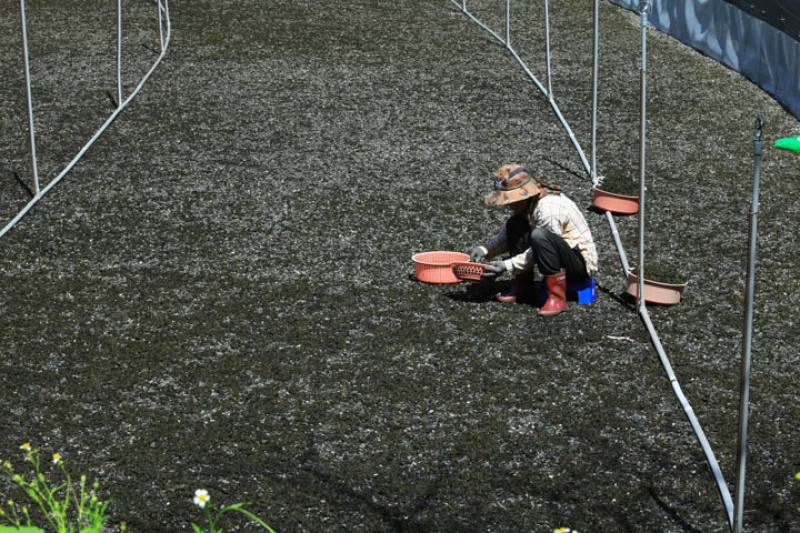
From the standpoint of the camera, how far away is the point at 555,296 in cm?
726

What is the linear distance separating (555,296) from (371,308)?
1.21 m

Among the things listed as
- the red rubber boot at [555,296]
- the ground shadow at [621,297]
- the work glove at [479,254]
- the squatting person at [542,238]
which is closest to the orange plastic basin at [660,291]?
the ground shadow at [621,297]

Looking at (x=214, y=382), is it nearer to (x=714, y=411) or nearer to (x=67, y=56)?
(x=714, y=411)

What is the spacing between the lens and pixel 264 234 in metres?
8.76

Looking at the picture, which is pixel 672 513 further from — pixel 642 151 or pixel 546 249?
pixel 642 151

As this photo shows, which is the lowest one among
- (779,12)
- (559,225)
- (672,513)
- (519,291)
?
(672,513)

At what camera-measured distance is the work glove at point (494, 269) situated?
710 cm

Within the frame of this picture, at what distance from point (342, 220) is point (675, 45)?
7.04m

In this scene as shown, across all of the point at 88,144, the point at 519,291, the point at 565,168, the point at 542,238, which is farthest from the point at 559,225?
the point at 88,144

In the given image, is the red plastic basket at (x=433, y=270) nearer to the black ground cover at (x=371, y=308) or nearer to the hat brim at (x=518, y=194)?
the black ground cover at (x=371, y=308)

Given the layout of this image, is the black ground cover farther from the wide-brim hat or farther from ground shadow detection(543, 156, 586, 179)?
the wide-brim hat

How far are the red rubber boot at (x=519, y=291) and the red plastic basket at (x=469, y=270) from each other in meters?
0.40

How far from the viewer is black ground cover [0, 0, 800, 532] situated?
543 centimetres

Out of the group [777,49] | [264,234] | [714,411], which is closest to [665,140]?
[777,49]
